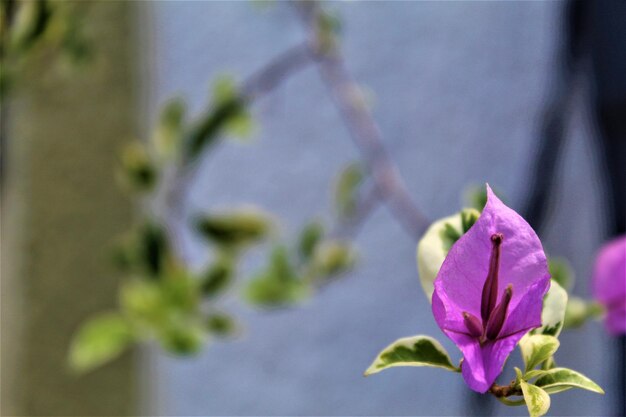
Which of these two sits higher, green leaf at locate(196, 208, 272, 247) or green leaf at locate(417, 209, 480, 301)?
green leaf at locate(196, 208, 272, 247)

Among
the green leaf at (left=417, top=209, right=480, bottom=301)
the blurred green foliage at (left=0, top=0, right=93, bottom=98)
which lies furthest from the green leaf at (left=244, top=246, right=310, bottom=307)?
the green leaf at (left=417, top=209, right=480, bottom=301)

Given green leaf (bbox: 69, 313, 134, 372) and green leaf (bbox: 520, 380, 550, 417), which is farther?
green leaf (bbox: 69, 313, 134, 372)

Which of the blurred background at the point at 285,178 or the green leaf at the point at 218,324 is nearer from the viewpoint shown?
the green leaf at the point at 218,324

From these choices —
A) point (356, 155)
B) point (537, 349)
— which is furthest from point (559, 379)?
point (356, 155)

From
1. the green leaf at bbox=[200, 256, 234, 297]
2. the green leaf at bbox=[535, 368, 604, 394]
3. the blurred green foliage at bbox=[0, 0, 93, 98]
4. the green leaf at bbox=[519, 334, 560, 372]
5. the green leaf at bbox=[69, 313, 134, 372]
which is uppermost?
the blurred green foliage at bbox=[0, 0, 93, 98]

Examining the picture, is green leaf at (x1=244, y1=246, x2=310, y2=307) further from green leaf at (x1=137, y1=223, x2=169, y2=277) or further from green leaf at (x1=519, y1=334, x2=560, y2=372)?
green leaf at (x1=519, y1=334, x2=560, y2=372)

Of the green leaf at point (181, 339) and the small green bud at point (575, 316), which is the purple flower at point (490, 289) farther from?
the green leaf at point (181, 339)

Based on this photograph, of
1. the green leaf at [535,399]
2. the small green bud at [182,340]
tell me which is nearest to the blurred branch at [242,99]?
the small green bud at [182,340]
